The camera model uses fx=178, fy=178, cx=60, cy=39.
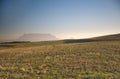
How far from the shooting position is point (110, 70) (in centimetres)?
1662

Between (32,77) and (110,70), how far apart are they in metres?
7.22

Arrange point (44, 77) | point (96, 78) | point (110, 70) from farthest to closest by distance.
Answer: point (110, 70), point (44, 77), point (96, 78)

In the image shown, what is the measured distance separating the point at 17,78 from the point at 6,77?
3.61ft

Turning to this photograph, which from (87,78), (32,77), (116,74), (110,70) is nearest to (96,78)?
(87,78)

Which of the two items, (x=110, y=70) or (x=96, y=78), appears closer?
(x=96, y=78)

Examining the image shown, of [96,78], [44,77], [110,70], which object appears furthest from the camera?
[110,70]

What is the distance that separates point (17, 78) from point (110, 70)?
844 centimetres

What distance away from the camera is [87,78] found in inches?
552

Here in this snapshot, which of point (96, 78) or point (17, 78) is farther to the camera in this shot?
point (17, 78)

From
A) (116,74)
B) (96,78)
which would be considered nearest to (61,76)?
(96,78)

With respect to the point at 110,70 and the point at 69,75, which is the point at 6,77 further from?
the point at 110,70

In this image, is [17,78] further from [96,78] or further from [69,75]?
[96,78]

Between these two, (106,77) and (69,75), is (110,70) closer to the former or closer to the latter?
(106,77)

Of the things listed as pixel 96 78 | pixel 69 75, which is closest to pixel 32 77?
pixel 69 75
